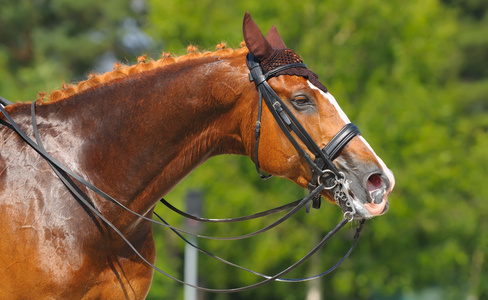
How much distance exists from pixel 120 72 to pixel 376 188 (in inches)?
Answer: 80.3

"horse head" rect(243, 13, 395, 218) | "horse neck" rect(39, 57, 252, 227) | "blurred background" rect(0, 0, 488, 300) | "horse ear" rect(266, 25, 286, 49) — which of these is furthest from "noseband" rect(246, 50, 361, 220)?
"blurred background" rect(0, 0, 488, 300)

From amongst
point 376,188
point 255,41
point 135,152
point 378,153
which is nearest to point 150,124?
point 135,152

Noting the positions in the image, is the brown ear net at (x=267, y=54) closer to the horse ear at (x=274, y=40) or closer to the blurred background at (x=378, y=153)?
the horse ear at (x=274, y=40)

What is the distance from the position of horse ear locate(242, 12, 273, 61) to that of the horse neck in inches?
6.5

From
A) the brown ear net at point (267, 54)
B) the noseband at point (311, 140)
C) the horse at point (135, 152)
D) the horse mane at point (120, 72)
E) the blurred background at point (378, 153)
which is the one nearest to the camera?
the horse at point (135, 152)

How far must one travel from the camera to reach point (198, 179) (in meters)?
19.5

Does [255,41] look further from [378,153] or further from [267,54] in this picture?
[378,153]

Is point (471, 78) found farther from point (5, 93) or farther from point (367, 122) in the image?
point (5, 93)

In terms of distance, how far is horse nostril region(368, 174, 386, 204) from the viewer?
401 centimetres

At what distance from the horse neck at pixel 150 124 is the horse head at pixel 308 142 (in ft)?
0.72

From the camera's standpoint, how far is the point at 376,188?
404 cm

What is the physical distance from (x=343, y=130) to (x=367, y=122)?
14.8m

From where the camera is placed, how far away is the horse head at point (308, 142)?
4.03 meters

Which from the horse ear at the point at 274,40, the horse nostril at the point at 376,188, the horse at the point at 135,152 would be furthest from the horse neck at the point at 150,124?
the horse nostril at the point at 376,188
